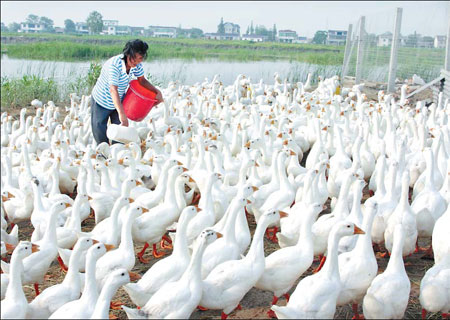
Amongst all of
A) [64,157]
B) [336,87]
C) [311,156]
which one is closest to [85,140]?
[64,157]

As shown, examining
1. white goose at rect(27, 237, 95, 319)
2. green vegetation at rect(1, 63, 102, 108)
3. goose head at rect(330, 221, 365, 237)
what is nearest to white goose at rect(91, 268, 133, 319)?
white goose at rect(27, 237, 95, 319)

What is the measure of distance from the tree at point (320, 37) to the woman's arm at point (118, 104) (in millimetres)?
22358

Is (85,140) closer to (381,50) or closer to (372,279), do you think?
(372,279)

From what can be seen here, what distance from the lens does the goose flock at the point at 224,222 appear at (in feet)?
11.9

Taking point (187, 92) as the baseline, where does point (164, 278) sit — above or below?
below

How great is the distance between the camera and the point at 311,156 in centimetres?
714

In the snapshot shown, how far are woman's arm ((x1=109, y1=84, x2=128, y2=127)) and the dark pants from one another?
0.55 metres

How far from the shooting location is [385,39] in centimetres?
1538

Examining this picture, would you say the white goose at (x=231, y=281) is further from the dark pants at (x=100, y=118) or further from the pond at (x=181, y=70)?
the pond at (x=181, y=70)

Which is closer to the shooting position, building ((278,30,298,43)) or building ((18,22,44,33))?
building ((18,22,44,33))

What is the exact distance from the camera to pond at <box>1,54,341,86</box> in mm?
14700


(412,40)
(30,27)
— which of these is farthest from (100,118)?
(30,27)

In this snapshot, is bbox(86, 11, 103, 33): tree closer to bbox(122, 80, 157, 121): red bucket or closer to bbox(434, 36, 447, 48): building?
bbox(434, 36, 447, 48): building

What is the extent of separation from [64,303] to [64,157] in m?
3.40
